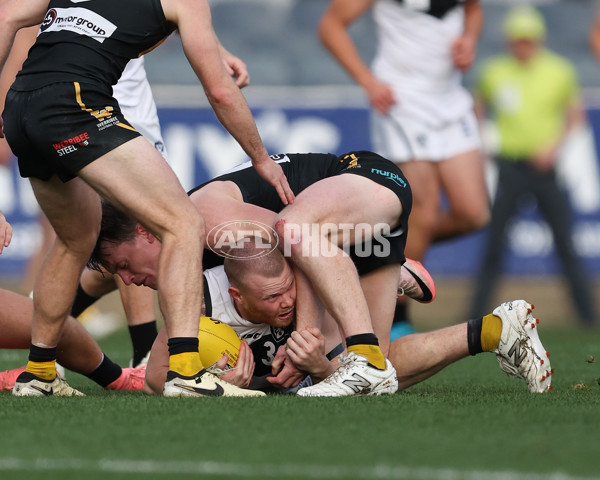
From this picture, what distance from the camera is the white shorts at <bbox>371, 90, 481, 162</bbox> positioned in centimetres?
808

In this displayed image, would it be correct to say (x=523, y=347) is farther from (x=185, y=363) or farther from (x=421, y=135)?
(x=421, y=135)

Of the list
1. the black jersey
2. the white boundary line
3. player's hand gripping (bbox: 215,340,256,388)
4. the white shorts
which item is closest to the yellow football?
player's hand gripping (bbox: 215,340,256,388)

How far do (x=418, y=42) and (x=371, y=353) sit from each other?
13.3 ft

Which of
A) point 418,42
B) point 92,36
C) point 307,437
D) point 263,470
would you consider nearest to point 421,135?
point 418,42

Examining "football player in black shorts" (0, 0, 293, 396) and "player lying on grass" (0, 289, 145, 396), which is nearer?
"football player in black shorts" (0, 0, 293, 396)

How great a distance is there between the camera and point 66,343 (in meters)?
5.26

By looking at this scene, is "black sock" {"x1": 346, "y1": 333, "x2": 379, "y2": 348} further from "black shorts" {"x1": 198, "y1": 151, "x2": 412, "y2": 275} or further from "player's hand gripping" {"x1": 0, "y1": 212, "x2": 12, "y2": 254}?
"player's hand gripping" {"x1": 0, "y1": 212, "x2": 12, "y2": 254}

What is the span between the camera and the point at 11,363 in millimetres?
7250

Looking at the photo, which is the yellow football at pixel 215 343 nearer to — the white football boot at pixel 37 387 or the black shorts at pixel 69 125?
the white football boot at pixel 37 387

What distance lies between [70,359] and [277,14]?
856cm

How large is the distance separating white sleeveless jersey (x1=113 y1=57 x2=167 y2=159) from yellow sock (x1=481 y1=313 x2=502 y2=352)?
2178 mm

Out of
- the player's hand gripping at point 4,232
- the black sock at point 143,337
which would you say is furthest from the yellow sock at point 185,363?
the black sock at point 143,337

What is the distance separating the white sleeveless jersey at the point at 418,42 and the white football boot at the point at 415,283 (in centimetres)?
263

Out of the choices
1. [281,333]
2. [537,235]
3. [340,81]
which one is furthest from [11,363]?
[340,81]
